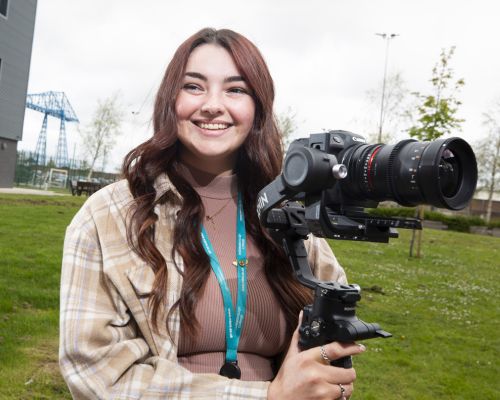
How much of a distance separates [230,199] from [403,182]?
910 millimetres

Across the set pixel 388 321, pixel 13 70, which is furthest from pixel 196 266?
pixel 13 70

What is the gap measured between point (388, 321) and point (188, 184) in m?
5.94

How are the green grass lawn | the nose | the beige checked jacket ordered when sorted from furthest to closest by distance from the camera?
the green grass lawn → the nose → the beige checked jacket

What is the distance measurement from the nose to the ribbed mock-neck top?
0.31 meters

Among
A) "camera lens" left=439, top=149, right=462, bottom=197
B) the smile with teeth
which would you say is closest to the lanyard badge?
the smile with teeth

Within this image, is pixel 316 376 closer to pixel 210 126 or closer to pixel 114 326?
pixel 114 326

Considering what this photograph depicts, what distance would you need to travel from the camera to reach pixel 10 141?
2720 cm

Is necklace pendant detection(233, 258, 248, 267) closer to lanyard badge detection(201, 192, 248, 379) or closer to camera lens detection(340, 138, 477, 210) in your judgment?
lanyard badge detection(201, 192, 248, 379)

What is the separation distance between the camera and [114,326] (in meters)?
1.83

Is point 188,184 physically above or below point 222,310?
above

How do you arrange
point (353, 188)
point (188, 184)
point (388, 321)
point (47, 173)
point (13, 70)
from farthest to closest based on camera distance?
point (47, 173)
point (13, 70)
point (388, 321)
point (188, 184)
point (353, 188)

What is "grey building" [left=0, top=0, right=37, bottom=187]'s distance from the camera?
79.6 ft

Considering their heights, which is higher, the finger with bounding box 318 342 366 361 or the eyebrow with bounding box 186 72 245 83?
the eyebrow with bounding box 186 72 245 83

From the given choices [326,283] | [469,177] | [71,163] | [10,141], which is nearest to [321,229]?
[326,283]
